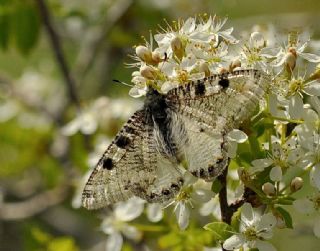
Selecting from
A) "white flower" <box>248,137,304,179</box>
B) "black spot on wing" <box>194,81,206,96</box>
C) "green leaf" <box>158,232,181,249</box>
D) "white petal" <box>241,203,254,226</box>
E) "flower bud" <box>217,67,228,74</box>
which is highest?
"flower bud" <box>217,67,228,74</box>

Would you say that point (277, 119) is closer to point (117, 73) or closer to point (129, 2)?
point (129, 2)

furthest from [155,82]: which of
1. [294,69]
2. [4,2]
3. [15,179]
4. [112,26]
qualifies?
[15,179]

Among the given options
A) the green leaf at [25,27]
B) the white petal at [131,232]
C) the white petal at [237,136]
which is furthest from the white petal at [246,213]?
the green leaf at [25,27]

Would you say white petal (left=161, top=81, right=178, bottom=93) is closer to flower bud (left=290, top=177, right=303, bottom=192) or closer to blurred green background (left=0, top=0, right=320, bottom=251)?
flower bud (left=290, top=177, right=303, bottom=192)

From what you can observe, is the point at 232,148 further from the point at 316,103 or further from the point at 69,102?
the point at 69,102

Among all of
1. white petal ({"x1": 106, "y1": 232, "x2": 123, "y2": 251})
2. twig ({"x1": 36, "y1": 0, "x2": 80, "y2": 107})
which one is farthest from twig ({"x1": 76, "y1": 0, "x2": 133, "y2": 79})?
white petal ({"x1": 106, "y1": 232, "x2": 123, "y2": 251})

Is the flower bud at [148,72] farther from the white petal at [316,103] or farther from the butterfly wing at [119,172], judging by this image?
the white petal at [316,103]

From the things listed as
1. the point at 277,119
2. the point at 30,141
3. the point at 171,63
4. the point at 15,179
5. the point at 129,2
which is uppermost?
the point at 129,2
